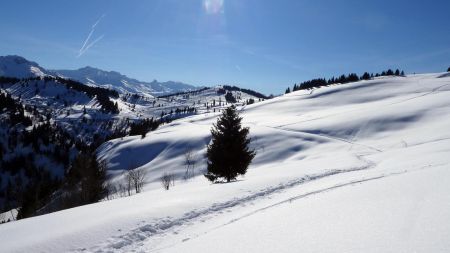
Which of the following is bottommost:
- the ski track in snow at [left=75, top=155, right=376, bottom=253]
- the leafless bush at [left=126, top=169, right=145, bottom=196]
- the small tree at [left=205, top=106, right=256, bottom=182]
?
the leafless bush at [left=126, top=169, right=145, bottom=196]

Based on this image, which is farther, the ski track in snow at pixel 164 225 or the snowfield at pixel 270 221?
the ski track in snow at pixel 164 225

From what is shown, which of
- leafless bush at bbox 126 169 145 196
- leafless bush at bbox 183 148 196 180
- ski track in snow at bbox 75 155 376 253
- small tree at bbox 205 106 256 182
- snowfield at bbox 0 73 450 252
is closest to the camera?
snowfield at bbox 0 73 450 252

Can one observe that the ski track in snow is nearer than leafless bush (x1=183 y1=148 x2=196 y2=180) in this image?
Yes

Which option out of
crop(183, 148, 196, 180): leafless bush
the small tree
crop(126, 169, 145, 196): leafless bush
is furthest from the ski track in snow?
crop(183, 148, 196, 180): leafless bush

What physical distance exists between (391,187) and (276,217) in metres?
6.32

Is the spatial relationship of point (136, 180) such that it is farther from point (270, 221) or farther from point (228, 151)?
point (270, 221)

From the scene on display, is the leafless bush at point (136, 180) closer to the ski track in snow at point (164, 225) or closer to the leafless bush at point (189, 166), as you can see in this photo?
the leafless bush at point (189, 166)

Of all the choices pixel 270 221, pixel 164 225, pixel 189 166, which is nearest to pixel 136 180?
pixel 189 166

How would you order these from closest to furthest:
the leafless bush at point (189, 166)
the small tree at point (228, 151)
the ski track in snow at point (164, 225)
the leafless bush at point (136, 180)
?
1. the ski track in snow at point (164, 225)
2. the small tree at point (228, 151)
3. the leafless bush at point (136, 180)
4. the leafless bush at point (189, 166)

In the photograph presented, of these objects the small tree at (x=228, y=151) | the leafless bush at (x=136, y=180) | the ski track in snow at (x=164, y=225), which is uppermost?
the small tree at (x=228, y=151)

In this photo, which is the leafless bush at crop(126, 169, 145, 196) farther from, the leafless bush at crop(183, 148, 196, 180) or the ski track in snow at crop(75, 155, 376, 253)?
the ski track in snow at crop(75, 155, 376, 253)

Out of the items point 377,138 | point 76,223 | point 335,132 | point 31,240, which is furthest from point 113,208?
point 335,132

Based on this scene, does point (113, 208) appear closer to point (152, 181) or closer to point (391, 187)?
point (391, 187)

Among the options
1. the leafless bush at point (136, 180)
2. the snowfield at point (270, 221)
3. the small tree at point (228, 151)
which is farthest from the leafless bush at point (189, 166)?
the snowfield at point (270, 221)
